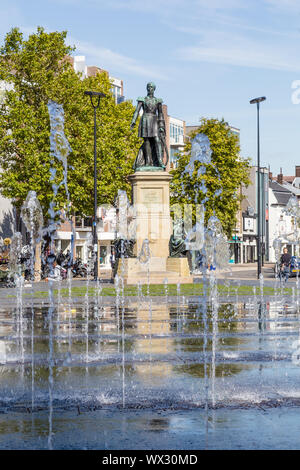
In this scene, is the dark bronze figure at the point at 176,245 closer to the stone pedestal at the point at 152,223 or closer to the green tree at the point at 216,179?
the stone pedestal at the point at 152,223

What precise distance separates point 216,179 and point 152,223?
3529cm

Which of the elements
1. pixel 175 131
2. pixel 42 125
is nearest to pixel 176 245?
pixel 42 125

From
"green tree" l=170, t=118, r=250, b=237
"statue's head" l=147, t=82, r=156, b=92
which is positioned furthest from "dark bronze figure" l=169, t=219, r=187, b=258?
"green tree" l=170, t=118, r=250, b=237

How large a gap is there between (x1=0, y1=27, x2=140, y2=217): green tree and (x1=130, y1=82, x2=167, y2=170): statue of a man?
1354 centimetres

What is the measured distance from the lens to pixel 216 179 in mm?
67438

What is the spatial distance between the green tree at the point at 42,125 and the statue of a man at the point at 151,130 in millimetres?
13543

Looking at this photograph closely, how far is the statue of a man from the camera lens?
33500mm

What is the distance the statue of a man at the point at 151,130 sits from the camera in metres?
33.5

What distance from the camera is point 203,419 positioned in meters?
7.20

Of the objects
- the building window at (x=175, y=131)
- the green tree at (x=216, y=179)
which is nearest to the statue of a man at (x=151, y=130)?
the green tree at (x=216, y=179)

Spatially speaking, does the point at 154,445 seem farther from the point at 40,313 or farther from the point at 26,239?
the point at 26,239

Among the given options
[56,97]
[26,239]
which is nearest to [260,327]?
[56,97]

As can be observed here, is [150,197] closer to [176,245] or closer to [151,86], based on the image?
[176,245]

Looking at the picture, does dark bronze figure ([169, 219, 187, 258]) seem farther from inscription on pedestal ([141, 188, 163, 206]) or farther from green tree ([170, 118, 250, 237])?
green tree ([170, 118, 250, 237])
